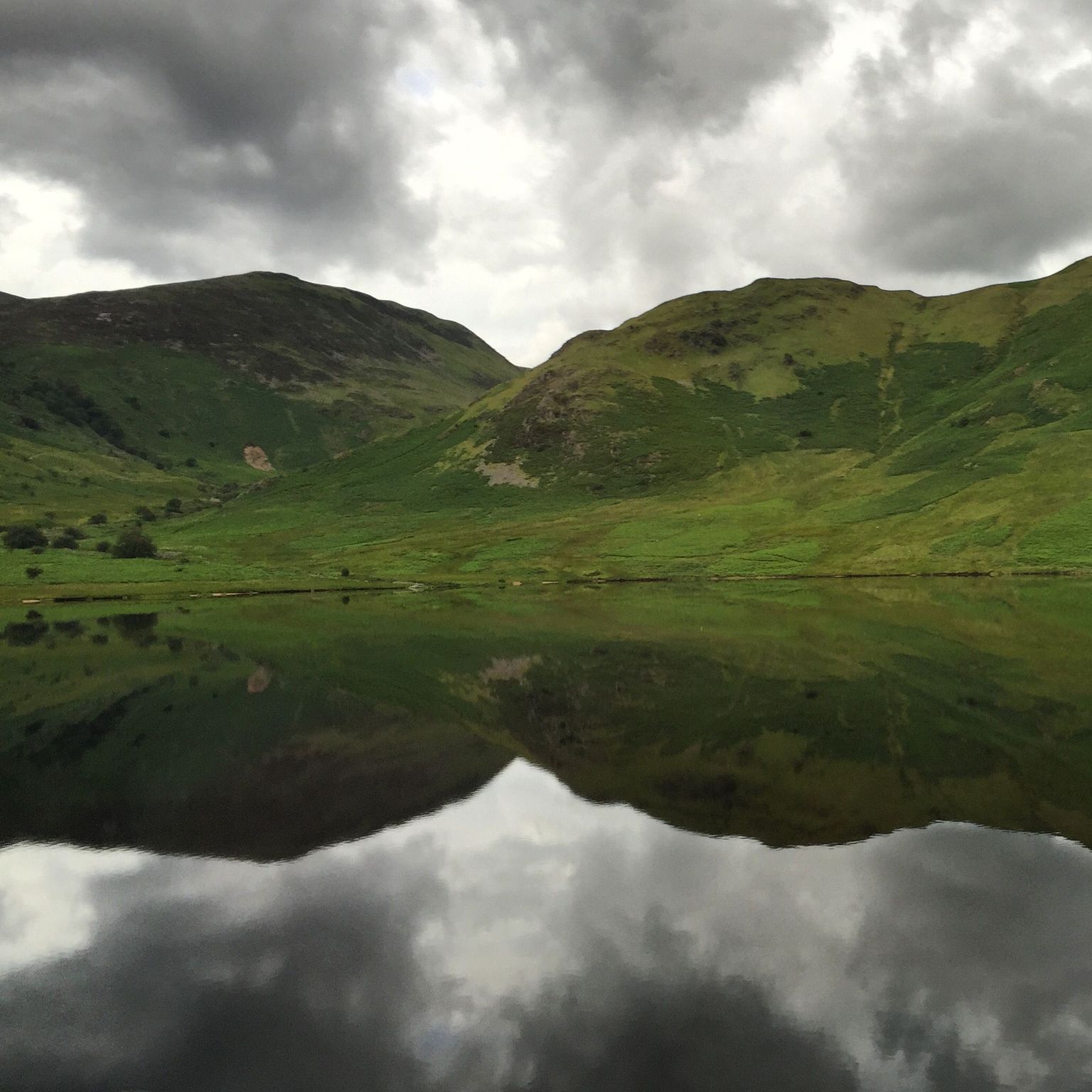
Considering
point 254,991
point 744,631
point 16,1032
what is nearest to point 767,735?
point 254,991

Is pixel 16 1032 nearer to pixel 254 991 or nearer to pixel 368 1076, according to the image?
pixel 254 991

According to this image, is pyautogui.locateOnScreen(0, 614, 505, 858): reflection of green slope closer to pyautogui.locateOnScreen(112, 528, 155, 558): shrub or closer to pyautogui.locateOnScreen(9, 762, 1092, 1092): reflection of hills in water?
pyautogui.locateOnScreen(9, 762, 1092, 1092): reflection of hills in water

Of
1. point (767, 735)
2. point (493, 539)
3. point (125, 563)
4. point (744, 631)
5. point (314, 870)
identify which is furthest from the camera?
point (493, 539)

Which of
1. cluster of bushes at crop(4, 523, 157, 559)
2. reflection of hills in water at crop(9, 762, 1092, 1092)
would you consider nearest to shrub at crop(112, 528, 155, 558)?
cluster of bushes at crop(4, 523, 157, 559)

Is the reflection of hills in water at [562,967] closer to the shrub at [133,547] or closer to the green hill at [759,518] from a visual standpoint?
the green hill at [759,518]

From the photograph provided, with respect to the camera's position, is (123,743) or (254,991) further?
(123,743)

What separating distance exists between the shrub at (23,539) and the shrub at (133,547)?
481 inches

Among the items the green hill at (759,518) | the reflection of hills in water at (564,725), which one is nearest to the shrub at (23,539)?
the green hill at (759,518)

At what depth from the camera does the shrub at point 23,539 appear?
133625 mm

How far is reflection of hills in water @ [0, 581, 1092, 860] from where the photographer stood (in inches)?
1038

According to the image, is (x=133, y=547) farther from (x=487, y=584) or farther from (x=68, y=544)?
(x=487, y=584)

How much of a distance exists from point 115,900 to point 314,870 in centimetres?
467

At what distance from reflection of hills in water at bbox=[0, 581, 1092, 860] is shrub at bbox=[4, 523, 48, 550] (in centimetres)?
7322

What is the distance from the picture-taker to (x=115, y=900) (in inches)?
826
